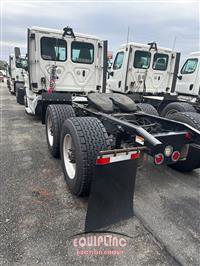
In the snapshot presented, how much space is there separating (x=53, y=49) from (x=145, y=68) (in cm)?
378

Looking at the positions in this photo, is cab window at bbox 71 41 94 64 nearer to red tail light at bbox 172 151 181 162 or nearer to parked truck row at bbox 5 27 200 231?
parked truck row at bbox 5 27 200 231

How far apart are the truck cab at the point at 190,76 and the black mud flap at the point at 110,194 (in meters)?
5.84

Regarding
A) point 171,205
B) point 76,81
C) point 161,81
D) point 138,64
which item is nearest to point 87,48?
point 76,81

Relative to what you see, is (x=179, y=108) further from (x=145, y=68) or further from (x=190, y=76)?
(x=145, y=68)

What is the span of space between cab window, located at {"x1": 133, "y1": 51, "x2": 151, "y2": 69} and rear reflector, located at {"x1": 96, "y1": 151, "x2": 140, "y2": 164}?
19.7 ft

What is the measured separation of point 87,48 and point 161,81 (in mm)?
3654

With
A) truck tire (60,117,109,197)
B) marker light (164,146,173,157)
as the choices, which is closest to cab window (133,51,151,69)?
truck tire (60,117,109,197)

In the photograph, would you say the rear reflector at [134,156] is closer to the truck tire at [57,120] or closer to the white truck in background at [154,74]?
the truck tire at [57,120]

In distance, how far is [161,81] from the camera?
25.5 ft

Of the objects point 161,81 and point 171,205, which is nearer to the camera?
point 171,205

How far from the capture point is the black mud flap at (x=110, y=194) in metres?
1.93

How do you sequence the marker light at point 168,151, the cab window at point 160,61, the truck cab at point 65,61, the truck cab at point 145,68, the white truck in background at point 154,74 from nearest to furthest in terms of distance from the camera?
1. the marker light at point 168,151
2. the truck cab at point 65,61
3. the white truck in background at point 154,74
4. the truck cab at point 145,68
5. the cab window at point 160,61

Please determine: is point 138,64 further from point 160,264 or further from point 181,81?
point 160,264

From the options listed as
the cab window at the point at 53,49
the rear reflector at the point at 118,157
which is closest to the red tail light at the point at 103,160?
the rear reflector at the point at 118,157
